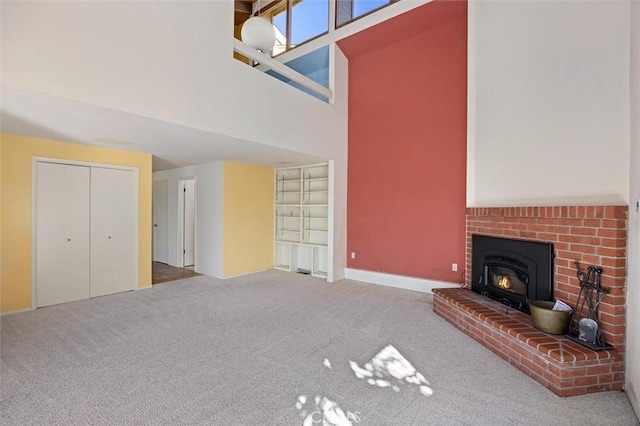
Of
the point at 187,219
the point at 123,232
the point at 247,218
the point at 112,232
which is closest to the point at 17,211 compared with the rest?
the point at 112,232

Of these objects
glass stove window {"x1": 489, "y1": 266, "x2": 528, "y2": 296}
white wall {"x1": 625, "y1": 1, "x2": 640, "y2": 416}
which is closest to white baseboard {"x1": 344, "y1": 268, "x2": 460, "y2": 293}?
glass stove window {"x1": 489, "y1": 266, "x2": 528, "y2": 296}

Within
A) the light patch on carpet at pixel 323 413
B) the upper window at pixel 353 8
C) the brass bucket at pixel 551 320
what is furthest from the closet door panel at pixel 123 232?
the brass bucket at pixel 551 320

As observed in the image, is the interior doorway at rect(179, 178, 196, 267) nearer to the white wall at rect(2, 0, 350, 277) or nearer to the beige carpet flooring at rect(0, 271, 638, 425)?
the beige carpet flooring at rect(0, 271, 638, 425)

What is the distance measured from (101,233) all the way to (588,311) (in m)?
5.84

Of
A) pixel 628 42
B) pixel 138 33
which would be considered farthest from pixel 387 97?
pixel 138 33

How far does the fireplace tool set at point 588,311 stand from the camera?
7.36ft

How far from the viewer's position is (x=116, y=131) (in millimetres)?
3336

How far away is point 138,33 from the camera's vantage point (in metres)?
2.72

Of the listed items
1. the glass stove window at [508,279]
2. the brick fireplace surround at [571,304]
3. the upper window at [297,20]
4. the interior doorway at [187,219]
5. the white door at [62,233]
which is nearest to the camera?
the brick fireplace surround at [571,304]

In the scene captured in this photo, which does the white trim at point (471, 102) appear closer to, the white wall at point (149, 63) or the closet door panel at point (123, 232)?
the white wall at point (149, 63)

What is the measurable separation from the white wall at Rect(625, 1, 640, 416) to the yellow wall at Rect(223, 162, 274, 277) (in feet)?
17.1

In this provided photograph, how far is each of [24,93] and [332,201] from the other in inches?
161

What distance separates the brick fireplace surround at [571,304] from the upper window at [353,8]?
159 inches

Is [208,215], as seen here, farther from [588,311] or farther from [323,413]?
[588,311]
